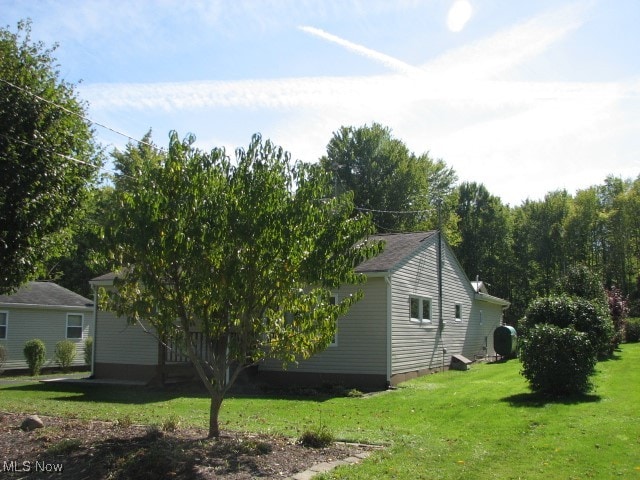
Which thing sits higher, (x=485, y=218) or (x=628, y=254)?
(x=485, y=218)

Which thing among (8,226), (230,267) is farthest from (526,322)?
(8,226)

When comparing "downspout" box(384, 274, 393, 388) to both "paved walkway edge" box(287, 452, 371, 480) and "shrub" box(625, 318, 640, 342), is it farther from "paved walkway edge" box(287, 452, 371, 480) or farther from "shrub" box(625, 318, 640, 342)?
"shrub" box(625, 318, 640, 342)

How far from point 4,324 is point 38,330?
1595 mm

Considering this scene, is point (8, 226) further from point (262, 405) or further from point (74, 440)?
point (262, 405)

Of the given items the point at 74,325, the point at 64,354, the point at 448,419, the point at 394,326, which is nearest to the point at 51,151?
the point at 448,419

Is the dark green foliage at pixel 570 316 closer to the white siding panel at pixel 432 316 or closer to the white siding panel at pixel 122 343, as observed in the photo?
the white siding panel at pixel 432 316

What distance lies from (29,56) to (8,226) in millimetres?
3527

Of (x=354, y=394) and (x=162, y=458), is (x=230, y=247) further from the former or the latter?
(x=354, y=394)

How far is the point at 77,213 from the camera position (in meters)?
12.3

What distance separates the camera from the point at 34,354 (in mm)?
25438

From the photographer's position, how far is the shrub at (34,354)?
2541cm

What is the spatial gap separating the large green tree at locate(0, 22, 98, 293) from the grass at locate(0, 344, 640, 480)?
3.43m

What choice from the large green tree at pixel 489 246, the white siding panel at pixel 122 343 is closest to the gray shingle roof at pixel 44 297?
the white siding panel at pixel 122 343

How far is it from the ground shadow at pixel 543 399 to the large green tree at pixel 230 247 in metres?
5.72
